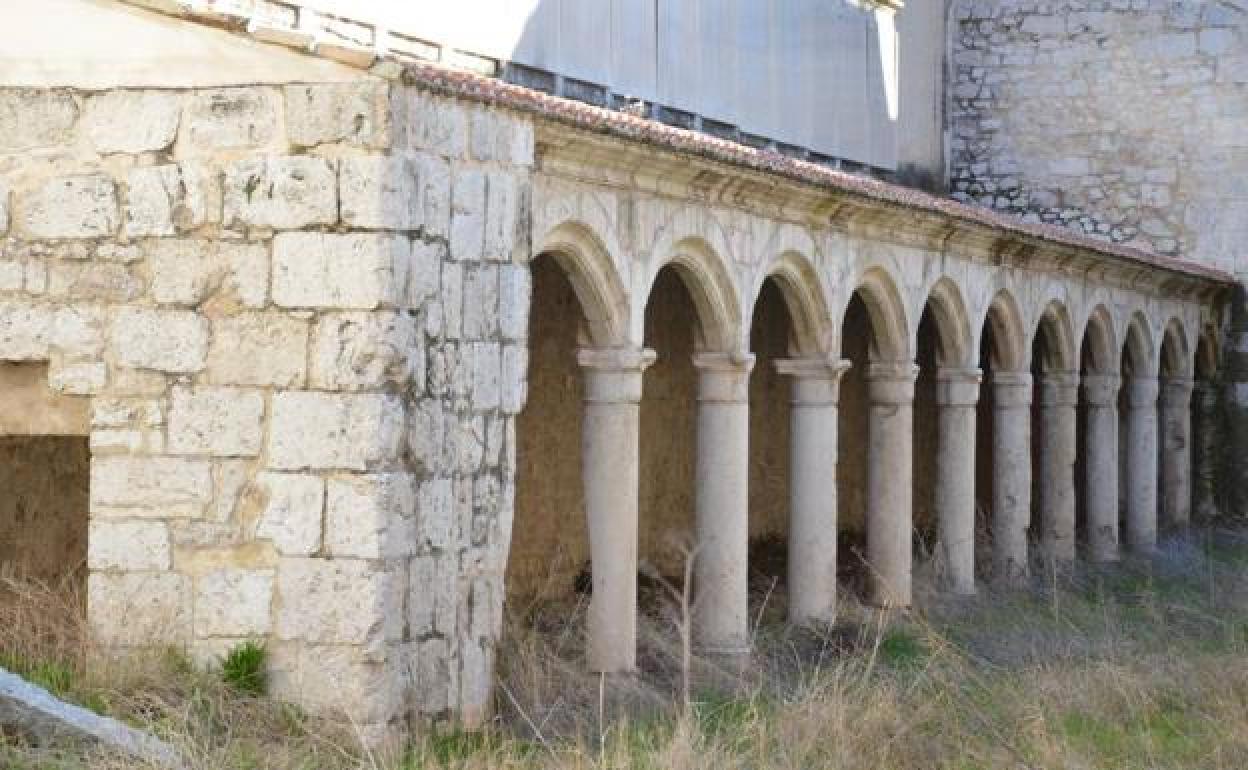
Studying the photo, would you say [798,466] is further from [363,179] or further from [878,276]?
[363,179]

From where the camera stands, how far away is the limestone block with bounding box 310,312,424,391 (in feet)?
31.1

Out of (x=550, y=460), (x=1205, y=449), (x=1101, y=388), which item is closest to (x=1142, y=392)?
(x=1101, y=388)

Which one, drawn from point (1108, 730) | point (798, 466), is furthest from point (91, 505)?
point (798, 466)

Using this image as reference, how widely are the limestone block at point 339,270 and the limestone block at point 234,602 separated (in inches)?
46.2

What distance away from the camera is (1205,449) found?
24.4 m

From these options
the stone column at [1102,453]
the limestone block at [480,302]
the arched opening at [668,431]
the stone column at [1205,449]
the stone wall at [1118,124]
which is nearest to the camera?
the limestone block at [480,302]

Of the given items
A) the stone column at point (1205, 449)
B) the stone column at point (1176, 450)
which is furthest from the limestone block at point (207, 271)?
the stone column at point (1205, 449)

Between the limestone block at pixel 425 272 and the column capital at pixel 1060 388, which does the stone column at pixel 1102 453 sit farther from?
the limestone block at pixel 425 272

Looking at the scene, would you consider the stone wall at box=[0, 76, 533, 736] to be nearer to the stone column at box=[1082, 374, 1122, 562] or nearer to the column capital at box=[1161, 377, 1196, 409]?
the stone column at box=[1082, 374, 1122, 562]

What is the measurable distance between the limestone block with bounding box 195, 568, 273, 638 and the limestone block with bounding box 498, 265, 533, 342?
5.51 feet

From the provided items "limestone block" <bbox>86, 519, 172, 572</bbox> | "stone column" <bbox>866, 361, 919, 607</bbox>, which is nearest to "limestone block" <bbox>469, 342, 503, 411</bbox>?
"limestone block" <bbox>86, 519, 172, 572</bbox>

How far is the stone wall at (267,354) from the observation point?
9492mm

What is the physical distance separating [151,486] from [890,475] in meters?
7.88

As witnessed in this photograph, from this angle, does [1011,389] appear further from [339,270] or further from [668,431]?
[339,270]
